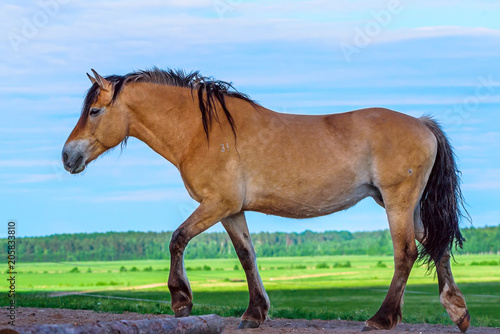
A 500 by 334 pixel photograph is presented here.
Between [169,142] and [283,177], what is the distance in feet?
5.12

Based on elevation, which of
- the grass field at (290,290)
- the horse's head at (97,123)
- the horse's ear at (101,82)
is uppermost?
the horse's ear at (101,82)

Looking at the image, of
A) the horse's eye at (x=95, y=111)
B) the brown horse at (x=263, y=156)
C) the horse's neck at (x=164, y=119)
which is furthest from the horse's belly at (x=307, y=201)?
the horse's eye at (x=95, y=111)

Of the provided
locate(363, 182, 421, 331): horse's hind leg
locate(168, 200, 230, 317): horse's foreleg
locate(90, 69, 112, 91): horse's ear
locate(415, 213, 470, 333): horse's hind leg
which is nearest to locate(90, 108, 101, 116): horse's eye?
locate(90, 69, 112, 91): horse's ear

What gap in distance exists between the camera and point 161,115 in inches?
348

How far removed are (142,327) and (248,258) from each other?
287 centimetres

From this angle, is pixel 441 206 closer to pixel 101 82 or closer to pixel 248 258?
pixel 248 258

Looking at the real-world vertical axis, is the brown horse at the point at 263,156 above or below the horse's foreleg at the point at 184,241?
above

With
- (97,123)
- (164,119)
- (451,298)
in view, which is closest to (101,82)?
(97,123)

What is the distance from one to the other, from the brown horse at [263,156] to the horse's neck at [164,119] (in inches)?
0.5

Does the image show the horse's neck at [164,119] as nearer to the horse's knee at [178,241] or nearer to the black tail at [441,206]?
the horse's knee at [178,241]

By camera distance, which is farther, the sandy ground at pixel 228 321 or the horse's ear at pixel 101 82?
the sandy ground at pixel 228 321

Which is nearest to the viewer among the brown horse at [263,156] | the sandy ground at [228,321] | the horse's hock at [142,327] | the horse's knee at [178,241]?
the horse's hock at [142,327]

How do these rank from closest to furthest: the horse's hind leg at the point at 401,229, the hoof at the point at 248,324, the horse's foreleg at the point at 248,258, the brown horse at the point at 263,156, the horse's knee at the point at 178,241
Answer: the horse's knee at the point at 178,241 < the brown horse at the point at 263,156 < the horse's hind leg at the point at 401,229 < the hoof at the point at 248,324 < the horse's foreleg at the point at 248,258

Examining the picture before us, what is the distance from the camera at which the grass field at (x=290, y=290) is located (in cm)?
1160
